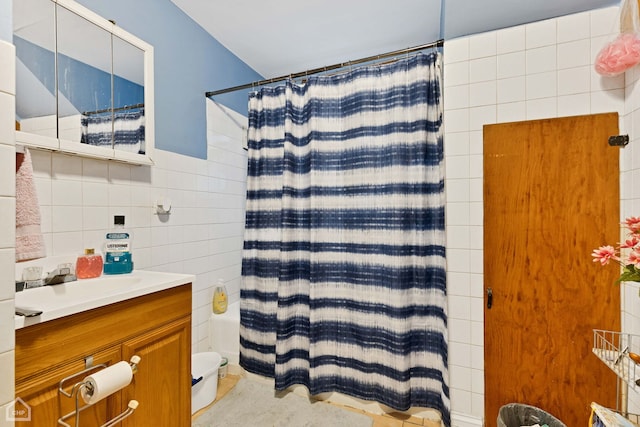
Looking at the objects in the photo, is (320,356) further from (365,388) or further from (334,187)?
(334,187)

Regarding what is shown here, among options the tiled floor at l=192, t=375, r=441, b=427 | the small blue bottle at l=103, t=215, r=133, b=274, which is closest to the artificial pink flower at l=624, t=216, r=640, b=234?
the tiled floor at l=192, t=375, r=441, b=427

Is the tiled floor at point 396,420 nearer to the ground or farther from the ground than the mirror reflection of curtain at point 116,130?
nearer to the ground

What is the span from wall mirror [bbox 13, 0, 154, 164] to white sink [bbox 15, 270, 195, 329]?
633mm

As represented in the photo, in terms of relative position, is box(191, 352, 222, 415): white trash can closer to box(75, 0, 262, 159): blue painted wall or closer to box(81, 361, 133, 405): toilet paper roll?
box(81, 361, 133, 405): toilet paper roll

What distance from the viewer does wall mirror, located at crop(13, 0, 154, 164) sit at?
128 centimetres

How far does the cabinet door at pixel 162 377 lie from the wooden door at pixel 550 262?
1599 mm

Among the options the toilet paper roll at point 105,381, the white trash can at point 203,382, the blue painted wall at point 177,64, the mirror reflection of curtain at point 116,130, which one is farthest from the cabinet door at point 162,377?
the blue painted wall at point 177,64

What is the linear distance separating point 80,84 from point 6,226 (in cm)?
113

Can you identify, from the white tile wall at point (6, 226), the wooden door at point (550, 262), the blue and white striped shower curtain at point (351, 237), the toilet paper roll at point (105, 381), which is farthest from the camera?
the blue and white striped shower curtain at point (351, 237)

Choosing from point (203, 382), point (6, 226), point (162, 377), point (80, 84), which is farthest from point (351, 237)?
point (80, 84)

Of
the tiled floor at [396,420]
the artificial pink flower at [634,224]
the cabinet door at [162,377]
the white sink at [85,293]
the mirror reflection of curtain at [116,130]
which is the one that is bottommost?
the tiled floor at [396,420]

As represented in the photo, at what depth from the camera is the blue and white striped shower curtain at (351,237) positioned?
1.74 meters

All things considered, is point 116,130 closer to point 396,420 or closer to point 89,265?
point 89,265

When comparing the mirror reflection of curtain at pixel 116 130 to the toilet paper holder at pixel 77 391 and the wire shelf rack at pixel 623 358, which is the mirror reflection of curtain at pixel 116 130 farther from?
the wire shelf rack at pixel 623 358
